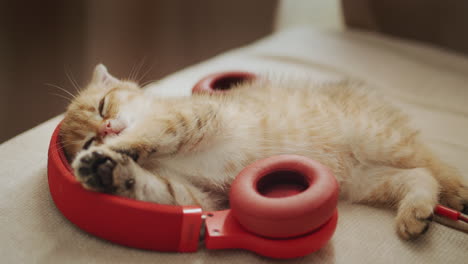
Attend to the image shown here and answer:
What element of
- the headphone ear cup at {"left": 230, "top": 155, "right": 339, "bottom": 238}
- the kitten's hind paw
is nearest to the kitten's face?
the headphone ear cup at {"left": 230, "top": 155, "right": 339, "bottom": 238}

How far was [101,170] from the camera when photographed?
95 cm

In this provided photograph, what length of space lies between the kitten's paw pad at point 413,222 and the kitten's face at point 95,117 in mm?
778

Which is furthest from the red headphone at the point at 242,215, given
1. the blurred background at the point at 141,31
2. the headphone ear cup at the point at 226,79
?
the blurred background at the point at 141,31

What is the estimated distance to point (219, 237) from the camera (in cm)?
95

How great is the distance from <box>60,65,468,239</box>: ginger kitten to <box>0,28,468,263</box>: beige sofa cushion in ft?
0.26

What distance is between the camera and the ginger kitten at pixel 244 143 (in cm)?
109

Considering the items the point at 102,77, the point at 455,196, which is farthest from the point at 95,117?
the point at 455,196

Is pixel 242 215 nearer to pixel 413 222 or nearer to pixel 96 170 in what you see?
pixel 96 170

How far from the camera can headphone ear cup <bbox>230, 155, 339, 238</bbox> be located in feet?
2.88

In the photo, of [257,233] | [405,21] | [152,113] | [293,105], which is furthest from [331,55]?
[257,233]

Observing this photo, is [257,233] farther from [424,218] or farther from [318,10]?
[318,10]

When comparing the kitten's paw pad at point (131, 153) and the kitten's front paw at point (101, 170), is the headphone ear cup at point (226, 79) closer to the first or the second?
the kitten's paw pad at point (131, 153)

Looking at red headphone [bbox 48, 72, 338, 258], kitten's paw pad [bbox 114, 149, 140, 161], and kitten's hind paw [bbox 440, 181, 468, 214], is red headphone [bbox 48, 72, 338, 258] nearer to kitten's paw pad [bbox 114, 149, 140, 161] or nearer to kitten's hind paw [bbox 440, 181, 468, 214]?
kitten's paw pad [bbox 114, 149, 140, 161]

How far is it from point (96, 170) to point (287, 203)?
427mm
